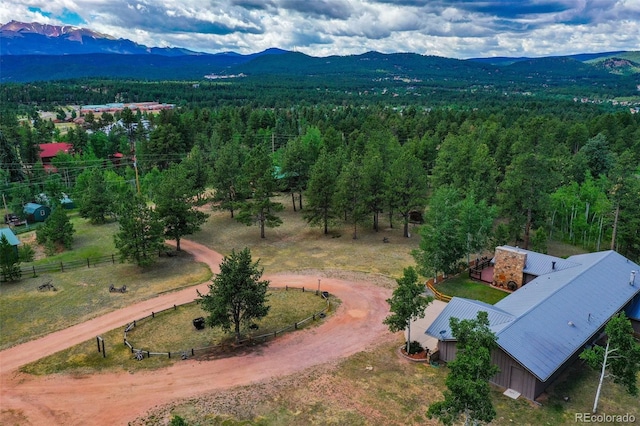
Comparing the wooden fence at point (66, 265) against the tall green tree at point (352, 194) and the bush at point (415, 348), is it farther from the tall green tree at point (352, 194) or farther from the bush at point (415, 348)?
the bush at point (415, 348)

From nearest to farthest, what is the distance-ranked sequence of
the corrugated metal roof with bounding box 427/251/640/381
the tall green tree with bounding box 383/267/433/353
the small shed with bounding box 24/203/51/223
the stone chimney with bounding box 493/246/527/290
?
the corrugated metal roof with bounding box 427/251/640/381 < the tall green tree with bounding box 383/267/433/353 < the stone chimney with bounding box 493/246/527/290 < the small shed with bounding box 24/203/51/223

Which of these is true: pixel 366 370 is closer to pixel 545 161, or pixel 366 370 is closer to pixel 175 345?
pixel 175 345

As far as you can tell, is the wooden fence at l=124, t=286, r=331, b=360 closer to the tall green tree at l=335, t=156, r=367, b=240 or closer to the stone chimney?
the stone chimney

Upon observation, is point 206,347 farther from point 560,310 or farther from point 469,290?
point 560,310

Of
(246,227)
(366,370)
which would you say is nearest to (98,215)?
(246,227)

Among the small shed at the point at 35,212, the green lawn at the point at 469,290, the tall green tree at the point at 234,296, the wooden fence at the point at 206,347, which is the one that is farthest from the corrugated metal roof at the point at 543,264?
the small shed at the point at 35,212

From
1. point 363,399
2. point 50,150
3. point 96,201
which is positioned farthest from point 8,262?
point 50,150

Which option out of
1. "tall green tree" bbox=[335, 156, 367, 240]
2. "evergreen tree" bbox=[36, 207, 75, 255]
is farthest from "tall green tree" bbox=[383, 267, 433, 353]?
"evergreen tree" bbox=[36, 207, 75, 255]
